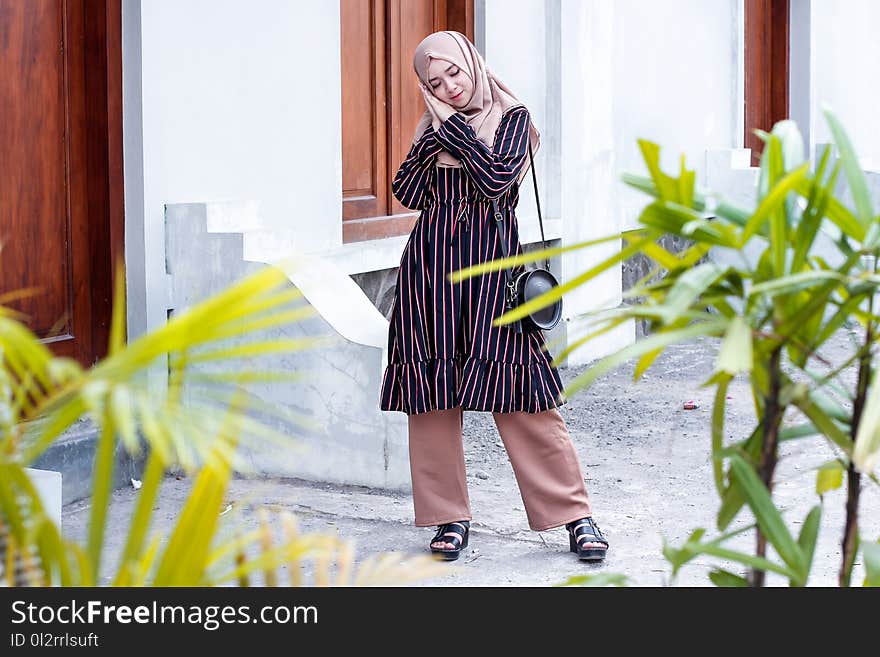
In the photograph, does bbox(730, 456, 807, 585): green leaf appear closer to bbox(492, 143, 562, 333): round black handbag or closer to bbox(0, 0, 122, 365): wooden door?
bbox(492, 143, 562, 333): round black handbag

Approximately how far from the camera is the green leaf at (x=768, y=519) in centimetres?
161

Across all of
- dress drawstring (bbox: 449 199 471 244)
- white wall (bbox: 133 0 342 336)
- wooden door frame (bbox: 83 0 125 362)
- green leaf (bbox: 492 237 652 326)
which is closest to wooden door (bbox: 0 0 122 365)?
wooden door frame (bbox: 83 0 125 362)

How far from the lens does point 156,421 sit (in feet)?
3.97

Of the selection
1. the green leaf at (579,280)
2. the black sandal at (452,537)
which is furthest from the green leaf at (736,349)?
the black sandal at (452,537)

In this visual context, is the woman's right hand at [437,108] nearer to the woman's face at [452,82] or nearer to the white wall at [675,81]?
the woman's face at [452,82]

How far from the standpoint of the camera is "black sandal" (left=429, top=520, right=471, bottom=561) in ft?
12.1

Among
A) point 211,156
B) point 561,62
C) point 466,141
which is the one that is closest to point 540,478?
point 466,141

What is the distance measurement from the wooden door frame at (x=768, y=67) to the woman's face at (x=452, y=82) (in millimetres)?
8166

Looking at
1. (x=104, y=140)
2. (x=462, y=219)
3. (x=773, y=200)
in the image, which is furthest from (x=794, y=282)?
(x=104, y=140)

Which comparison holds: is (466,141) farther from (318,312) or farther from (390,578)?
(390,578)

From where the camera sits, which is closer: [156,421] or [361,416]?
[156,421]

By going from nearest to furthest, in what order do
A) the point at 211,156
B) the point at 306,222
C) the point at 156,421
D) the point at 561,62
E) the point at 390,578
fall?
1. the point at 156,421
2. the point at 390,578
3. the point at 211,156
4. the point at 306,222
5. the point at 561,62
